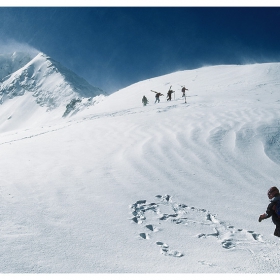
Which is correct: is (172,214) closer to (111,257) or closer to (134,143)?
(111,257)

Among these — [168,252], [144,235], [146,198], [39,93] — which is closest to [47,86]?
[39,93]

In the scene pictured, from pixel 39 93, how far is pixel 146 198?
164 m

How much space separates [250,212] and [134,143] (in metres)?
5.16

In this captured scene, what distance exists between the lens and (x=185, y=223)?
17.1 feet

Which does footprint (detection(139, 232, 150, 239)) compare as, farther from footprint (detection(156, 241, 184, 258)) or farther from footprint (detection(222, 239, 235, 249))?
footprint (detection(222, 239, 235, 249))

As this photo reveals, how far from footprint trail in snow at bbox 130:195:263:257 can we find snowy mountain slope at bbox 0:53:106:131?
378 feet

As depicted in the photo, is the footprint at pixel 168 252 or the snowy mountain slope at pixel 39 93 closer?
the footprint at pixel 168 252

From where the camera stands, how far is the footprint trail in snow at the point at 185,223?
460 cm

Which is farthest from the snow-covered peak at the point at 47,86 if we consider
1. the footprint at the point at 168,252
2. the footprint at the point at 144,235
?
the footprint at the point at 168,252

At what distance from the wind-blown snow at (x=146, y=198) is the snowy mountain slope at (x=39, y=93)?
4367 inches

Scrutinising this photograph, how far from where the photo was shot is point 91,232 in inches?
184

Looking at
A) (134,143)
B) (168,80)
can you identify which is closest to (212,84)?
(168,80)

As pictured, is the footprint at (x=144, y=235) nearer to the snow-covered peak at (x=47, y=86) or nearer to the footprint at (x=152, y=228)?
the footprint at (x=152, y=228)

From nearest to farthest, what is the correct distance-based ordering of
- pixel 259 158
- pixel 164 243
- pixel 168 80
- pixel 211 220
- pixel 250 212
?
pixel 164 243
pixel 211 220
pixel 250 212
pixel 259 158
pixel 168 80
